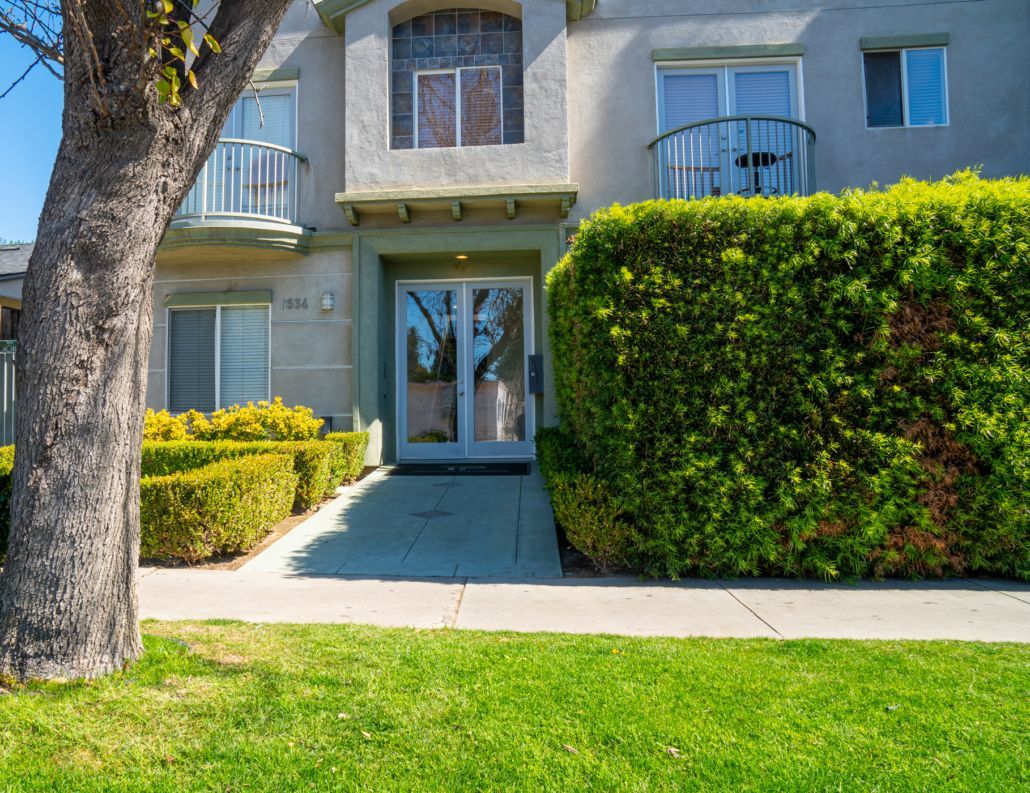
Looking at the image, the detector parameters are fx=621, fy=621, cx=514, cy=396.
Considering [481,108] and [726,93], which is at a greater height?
[726,93]

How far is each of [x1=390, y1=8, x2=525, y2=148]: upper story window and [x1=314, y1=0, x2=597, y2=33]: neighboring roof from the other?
83cm

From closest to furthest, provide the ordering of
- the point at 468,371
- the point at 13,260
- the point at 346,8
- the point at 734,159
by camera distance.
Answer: the point at 734,159 → the point at 346,8 → the point at 468,371 → the point at 13,260

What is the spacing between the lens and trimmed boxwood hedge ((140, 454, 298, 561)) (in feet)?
17.5

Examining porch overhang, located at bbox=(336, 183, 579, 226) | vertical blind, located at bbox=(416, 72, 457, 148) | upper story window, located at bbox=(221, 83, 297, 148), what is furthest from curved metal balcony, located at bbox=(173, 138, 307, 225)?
vertical blind, located at bbox=(416, 72, 457, 148)

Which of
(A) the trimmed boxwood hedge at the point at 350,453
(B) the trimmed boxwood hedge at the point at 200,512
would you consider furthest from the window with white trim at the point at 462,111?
(B) the trimmed boxwood hedge at the point at 200,512

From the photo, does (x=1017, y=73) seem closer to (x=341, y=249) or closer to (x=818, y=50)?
(x=818, y=50)

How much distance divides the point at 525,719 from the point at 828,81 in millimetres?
11040

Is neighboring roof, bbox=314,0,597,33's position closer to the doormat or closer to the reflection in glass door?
the reflection in glass door

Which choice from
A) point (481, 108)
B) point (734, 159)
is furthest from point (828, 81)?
point (481, 108)

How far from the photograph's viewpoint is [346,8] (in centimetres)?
992

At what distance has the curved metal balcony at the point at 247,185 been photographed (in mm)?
9539

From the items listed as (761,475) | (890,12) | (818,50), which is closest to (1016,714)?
(761,475)

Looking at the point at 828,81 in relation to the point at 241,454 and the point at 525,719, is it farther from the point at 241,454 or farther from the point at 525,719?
the point at 525,719

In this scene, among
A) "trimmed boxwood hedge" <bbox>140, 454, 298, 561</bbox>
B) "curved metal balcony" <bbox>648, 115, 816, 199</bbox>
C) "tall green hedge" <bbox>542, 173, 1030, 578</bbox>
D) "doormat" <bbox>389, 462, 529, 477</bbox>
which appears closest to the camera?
"tall green hedge" <bbox>542, 173, 1030, 578</bbox>
